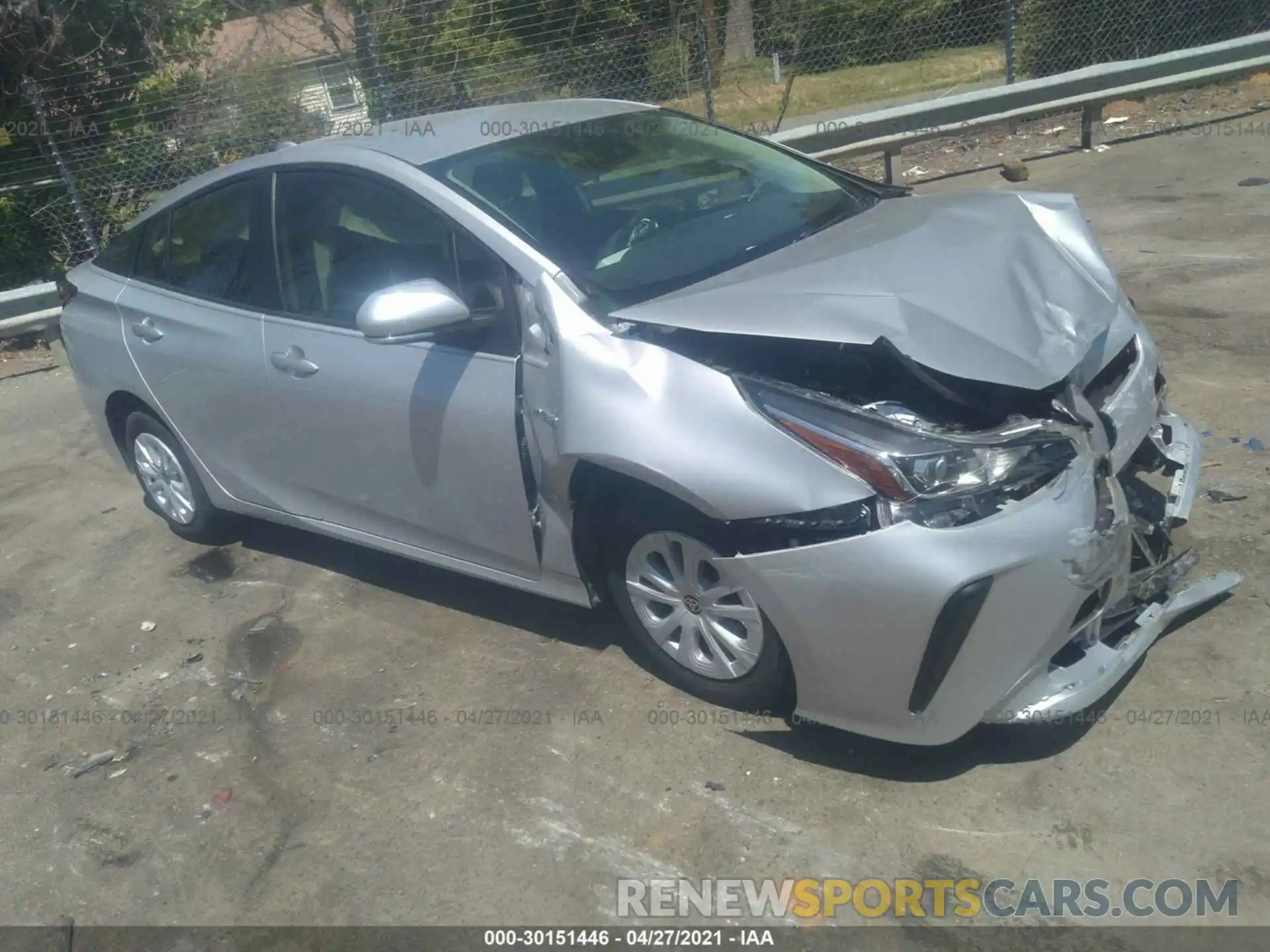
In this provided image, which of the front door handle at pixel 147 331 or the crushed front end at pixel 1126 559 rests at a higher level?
the front door handle at pixel 147 331

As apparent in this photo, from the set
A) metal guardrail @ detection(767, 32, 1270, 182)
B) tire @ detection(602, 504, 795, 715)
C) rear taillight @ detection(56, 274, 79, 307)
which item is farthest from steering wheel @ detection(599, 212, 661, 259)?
metal guardrail @ detection(767, 32, 1270, 182)

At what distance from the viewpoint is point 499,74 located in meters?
11.6

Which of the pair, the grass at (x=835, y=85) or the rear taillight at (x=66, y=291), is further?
the grass at (x=835, y=85)

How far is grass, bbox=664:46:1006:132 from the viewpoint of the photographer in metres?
12.0

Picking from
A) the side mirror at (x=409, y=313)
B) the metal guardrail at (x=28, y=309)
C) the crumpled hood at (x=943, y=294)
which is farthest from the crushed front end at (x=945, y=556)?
the metal guardrail at (x=28, y=309)

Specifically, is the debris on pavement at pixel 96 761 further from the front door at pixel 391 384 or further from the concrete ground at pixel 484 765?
the front door at pixel 391 384

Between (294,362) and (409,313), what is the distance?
0.92 m

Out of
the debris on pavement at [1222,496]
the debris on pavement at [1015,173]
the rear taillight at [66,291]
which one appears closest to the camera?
the debris on pavement at [1222,496]

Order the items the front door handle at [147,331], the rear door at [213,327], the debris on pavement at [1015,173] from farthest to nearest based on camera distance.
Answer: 1. the debris on pavement at [1015,173]
2. the front door handle at [147,331]
3. the rear door at [213,327]

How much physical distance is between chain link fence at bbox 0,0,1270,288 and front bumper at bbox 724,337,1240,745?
8487 millimetres

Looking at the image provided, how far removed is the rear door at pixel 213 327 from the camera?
184 inches

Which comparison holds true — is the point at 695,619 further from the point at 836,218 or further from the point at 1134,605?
the point at 836,218

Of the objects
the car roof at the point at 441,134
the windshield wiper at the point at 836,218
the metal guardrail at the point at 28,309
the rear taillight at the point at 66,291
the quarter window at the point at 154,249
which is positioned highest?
the car roof at the point at 441,134

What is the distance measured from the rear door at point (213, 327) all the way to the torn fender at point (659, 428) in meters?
1.46
